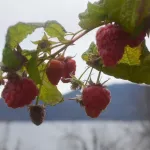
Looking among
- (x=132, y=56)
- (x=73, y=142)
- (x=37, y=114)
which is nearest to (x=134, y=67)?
A: (x=132, y=56)

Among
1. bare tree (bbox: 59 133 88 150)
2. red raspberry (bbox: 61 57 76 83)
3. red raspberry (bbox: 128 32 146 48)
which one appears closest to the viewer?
red raspberry (bbox: 128 32 146 48)

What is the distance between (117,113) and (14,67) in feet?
9.64

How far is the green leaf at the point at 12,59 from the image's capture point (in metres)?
0.42

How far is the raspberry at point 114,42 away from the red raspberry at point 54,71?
0.24 ft

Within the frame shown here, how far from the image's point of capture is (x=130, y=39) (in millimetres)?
384

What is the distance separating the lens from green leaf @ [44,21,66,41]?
47cm

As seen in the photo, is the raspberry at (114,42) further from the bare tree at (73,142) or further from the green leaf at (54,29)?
the bare tree at (73,142)

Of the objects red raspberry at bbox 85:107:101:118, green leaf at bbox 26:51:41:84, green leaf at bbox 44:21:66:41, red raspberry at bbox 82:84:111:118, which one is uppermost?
green leaf at bbox 44:21:66:41

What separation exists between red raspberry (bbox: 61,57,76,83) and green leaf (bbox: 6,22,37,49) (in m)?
0.06

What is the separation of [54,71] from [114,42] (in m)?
0.09

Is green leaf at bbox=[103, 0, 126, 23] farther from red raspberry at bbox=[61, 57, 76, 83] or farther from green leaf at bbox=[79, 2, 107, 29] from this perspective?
red raspberry at bbox=[61, 57, 76, 83]

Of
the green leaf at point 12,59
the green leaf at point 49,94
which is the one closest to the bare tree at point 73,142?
the green leaf at point 49,94

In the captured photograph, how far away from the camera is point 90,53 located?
1.62 feet

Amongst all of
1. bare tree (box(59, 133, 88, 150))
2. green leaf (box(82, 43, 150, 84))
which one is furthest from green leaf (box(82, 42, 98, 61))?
bare tree (box(59, 133, 88, 150))
